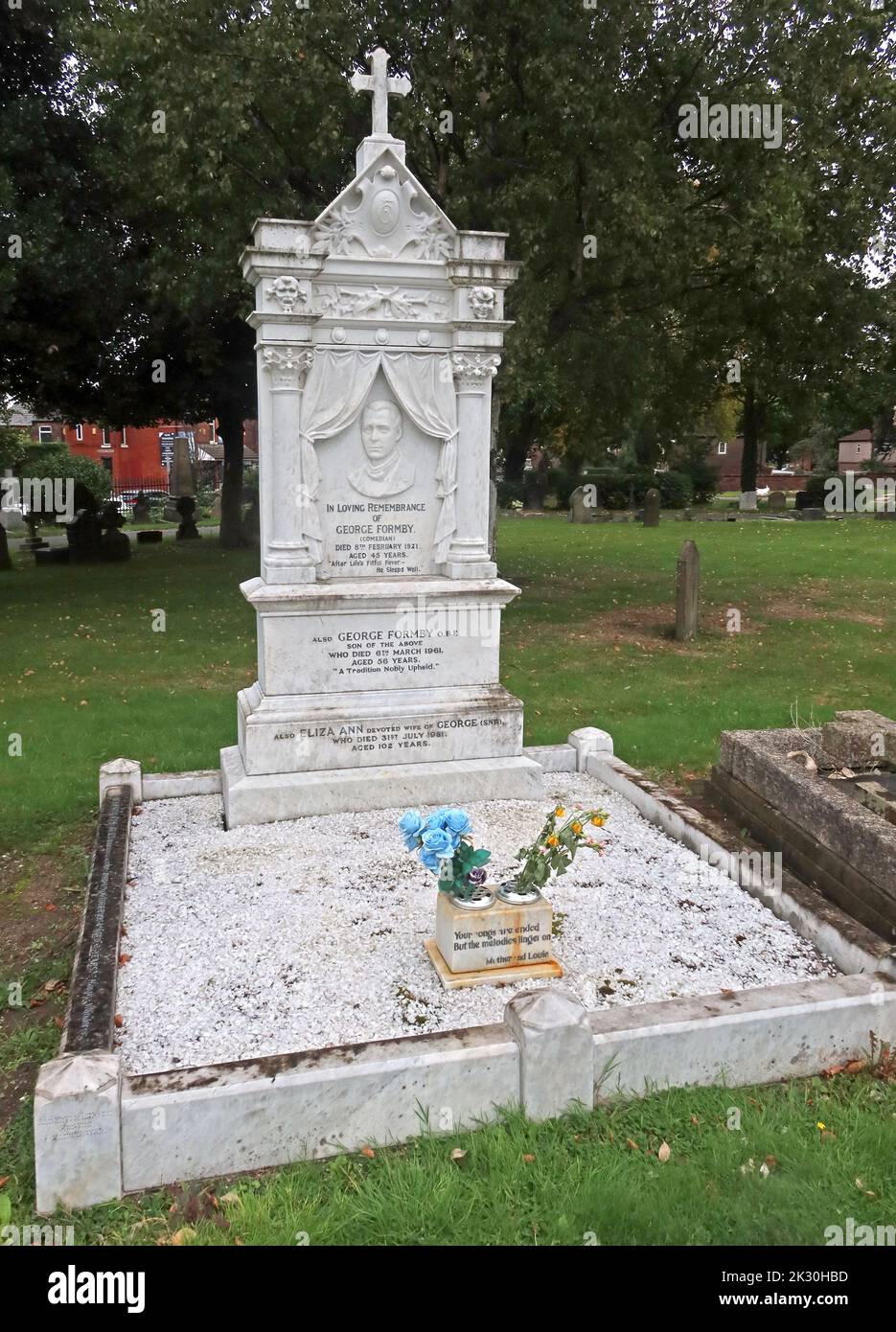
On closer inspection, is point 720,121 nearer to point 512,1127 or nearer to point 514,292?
point 514,292

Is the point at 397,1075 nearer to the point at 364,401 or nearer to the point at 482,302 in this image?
the point at 364,401

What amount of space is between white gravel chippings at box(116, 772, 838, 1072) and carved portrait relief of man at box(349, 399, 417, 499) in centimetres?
256

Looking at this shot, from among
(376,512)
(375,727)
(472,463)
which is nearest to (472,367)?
(472,463)

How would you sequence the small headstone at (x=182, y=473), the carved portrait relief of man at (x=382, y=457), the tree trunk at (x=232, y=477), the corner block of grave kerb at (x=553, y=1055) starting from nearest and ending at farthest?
the corner block of grave kerb at (x=553, y=1055) < the carved portrait relief of man at (x=382, y=457) < the tree trunk at (x=232, y=477) < the small headstone at (x=182, y=473)

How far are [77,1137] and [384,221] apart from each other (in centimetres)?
629

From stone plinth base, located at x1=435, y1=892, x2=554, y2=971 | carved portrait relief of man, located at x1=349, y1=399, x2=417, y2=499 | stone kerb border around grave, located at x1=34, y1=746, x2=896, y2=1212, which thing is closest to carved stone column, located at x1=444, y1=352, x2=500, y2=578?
carved portrait relief of man, located at x1=349, y1=399, x2=417, y2=499

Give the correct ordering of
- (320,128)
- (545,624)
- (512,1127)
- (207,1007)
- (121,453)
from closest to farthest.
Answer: (512,1127) < (207,1007) < (320,128) < (545,624) < (121,453)

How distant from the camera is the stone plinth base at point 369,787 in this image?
7.42m

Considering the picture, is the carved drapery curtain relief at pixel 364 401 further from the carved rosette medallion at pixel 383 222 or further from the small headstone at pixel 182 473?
the small headstone at pixel 182 473

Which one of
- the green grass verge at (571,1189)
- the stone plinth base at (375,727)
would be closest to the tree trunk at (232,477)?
the stone plinth base at (375,727)

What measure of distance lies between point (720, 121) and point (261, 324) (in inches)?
386

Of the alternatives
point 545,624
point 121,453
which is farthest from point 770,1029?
point 121,453

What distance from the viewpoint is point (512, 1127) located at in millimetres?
4238

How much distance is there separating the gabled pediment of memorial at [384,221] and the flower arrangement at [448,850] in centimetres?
441
